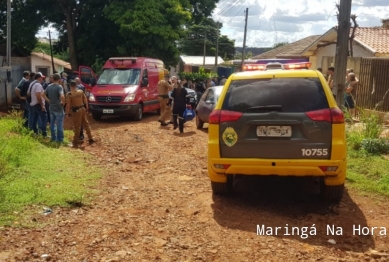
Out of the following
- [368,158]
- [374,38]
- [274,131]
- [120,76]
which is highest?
[374,38]

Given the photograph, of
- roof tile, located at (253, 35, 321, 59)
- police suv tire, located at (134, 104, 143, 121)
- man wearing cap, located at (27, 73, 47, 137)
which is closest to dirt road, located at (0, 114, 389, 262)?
man wearing cap, located at (27, 73, 47, 137)

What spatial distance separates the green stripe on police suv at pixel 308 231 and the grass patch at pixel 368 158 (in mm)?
1643

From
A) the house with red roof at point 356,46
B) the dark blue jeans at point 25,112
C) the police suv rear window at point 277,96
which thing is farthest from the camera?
the house with red roof at point 356,46

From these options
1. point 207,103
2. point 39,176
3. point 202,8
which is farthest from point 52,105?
point 202,8

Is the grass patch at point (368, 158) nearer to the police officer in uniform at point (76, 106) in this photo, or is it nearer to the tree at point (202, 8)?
the police officer in uniform at point (76, 106)

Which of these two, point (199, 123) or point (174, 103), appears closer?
point (174, 103)

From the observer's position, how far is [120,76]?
1584 cm

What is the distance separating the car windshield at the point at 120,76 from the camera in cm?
1562

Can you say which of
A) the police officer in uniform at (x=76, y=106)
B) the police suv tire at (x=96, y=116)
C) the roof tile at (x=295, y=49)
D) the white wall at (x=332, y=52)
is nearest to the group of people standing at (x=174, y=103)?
the police suv tire at (x=96, y=116)

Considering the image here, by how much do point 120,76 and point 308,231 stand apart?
12.1 metres

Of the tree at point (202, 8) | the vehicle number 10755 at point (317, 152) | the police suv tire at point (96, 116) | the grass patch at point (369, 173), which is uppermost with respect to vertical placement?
the tree at point (202, 8)

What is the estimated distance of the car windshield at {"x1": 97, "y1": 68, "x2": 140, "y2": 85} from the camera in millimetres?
15617

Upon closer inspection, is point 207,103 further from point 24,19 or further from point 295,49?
point 295,49

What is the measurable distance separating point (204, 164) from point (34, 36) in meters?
19.2
